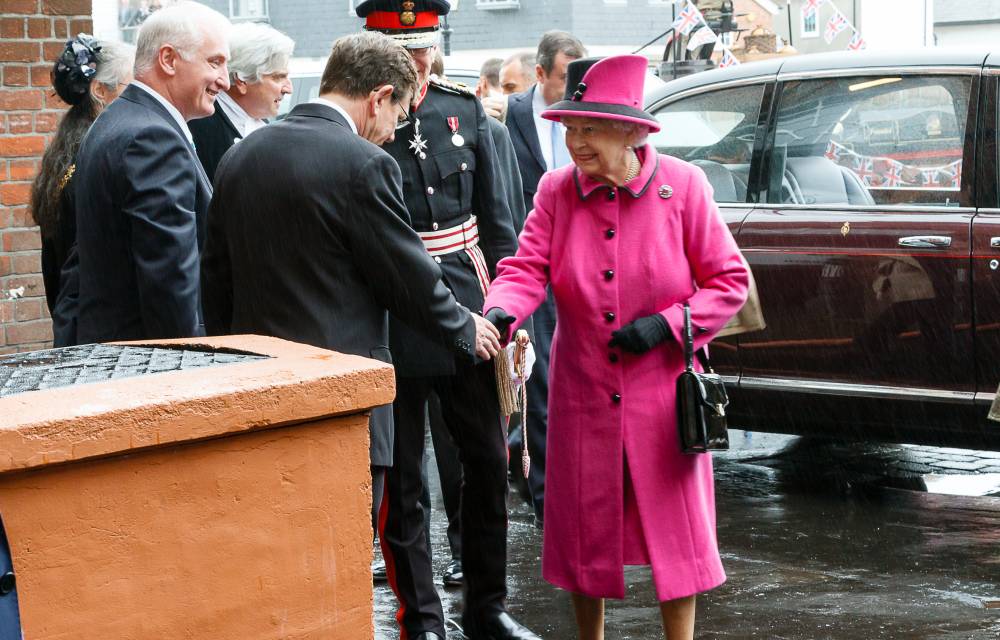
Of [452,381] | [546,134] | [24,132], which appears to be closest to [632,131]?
[452,381]

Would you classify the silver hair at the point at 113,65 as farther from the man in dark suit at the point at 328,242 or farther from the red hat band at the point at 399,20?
the man in dark suit at the point at 328,242

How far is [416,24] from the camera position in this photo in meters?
4.88

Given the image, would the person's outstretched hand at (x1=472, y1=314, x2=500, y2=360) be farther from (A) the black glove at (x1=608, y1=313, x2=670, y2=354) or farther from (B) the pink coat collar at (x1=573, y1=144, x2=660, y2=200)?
(B) the pink coat collar at (x1=573, y1=144, x2=660, y2=200)

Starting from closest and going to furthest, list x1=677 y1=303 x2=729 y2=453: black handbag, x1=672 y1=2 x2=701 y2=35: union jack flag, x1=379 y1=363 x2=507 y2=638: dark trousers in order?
x1=677 y1=303 x2=729 y2=453: black handbag
x1=379 y1=363 x2=507 y2=638: dark trousers
x1=672 y1=2 x2=701 y2=35: union jack flag

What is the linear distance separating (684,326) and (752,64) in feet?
10.0

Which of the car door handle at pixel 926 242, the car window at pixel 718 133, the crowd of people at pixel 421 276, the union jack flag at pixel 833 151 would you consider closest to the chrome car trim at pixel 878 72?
the car window at pixel 718 133

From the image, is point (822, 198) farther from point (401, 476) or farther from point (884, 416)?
point (401, 476)

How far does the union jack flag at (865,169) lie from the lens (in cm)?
632

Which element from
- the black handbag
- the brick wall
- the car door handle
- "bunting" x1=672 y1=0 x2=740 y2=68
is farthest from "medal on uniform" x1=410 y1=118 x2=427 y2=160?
"bunting" x1=672 y1=0 x2=740 y2=68

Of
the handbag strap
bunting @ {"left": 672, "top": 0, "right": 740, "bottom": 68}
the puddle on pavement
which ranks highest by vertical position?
bunting @ {"left": 672, "top": 0, "right": 740, "bottom": 68}

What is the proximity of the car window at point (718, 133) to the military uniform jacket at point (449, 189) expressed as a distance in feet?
6.95

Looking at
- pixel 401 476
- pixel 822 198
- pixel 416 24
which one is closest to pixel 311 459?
pixel 401 476

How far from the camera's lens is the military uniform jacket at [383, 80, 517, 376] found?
4566 mm

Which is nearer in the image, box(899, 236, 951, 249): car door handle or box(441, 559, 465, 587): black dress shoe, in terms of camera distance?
box(441, 559, 465, 587): black dress shoe
